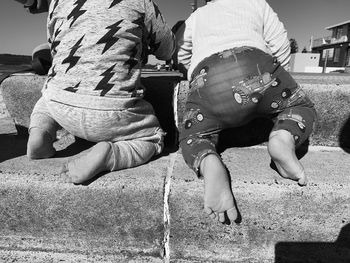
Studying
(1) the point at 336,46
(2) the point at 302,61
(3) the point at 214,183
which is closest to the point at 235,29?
(3) the point at 214,183

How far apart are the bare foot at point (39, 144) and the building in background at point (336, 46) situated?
39104mm

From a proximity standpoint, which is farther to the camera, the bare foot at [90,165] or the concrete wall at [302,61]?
the concrete wall at [302,61]

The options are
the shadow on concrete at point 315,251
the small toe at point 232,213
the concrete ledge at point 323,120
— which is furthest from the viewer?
the concrete ledge at point 323,120


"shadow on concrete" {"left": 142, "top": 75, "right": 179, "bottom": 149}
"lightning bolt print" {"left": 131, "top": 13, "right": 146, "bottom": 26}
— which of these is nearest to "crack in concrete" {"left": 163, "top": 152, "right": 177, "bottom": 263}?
"shadow on concrete" {"left": 142, "top": 75, "right": 179, "bottom": 149}

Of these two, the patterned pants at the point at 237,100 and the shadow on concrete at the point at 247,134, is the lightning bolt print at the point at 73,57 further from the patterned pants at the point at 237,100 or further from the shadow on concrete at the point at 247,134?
the shadow on concrete at the point at 247,134

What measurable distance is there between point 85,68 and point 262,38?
2.96 feet

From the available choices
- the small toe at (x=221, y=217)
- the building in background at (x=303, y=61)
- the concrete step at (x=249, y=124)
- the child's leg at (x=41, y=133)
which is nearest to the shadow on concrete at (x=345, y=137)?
the concrete step at (x=249, y=124)

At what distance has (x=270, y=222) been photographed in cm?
128

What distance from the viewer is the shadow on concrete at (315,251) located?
4.24 ft

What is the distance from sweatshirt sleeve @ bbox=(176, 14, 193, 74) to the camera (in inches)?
72.7

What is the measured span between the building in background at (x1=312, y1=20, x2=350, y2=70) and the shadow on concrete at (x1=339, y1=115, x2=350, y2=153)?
38182 mm

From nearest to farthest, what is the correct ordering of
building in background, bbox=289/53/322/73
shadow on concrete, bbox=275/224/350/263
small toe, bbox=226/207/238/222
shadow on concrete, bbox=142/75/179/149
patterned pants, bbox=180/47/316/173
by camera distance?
small toe, bbox=226/207/238/222
shadow on concrete, bbox=275/224/350/263
patterned pants, bbox=180/47/316/173
shadow on concrete, bbox=142/75/179/149
building in background, bbox=289/53/322/73

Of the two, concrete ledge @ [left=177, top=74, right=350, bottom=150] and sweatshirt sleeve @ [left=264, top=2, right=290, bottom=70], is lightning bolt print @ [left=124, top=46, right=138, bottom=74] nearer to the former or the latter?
concrete ledge @ [left=177, top=74, right=350, bottom=150]

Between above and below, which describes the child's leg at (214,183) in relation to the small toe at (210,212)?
Answer: above
